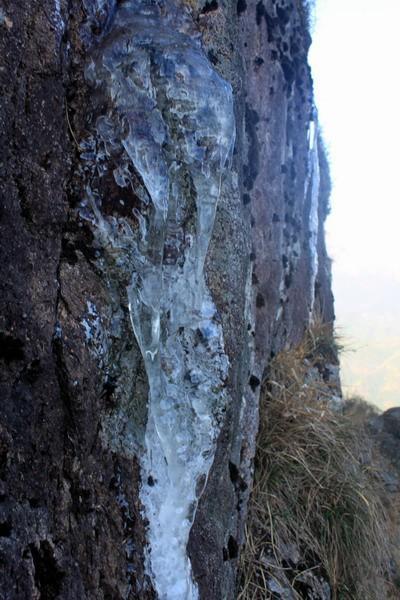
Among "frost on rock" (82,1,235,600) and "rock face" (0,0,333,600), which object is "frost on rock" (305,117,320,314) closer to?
"rock face" (0,0,333,600)

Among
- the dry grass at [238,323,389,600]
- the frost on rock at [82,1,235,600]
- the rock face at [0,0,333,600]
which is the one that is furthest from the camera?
the dry grass at [238,323,389,600]

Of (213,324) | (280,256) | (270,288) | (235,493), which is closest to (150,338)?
(213,324)

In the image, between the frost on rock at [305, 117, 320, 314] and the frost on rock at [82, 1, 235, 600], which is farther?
the frost on rock at [305, 117, 320, 314]

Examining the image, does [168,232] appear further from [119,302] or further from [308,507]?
[308,507]

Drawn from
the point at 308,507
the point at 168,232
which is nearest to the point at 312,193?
the point at 308,507

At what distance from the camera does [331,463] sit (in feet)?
11.6

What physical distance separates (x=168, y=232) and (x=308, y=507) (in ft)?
6.10

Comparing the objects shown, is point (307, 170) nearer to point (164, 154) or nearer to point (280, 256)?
point (280, 256)

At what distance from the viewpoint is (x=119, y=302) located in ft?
6.25

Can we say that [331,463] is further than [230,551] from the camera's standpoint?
Yes

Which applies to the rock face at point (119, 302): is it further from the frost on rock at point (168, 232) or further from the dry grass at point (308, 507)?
the dry grass at point (308, 507)

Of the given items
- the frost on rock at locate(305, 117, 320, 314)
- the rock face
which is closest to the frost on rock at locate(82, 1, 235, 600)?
the rock face

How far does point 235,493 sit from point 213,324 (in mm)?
767

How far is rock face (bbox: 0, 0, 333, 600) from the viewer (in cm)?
155
